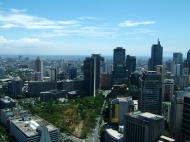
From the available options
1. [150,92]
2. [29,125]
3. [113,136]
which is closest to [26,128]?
[29,125]

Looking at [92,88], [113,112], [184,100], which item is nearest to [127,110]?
[113,112]

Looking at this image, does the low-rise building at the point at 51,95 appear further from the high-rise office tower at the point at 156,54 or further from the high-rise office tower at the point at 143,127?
the high-rise office tower at the point at 143,127

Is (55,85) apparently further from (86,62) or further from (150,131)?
(150,131)

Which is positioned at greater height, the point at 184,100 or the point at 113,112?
the point at 184,100

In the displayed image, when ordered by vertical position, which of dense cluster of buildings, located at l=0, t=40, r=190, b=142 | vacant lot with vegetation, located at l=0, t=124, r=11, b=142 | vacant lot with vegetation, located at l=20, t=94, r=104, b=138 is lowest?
vacant lot with vegetation, located at l=0, t=124, r=11, b=142

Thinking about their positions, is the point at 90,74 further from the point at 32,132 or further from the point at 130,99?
the point at 32,132

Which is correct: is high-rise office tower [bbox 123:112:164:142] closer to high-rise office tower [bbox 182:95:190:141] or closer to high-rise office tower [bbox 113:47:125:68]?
high-rise office tower [bbox 182:95:190:141]

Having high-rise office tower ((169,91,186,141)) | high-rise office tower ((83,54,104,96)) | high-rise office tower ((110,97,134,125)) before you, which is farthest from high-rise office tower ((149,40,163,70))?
high-rise office tower ((169,91,186,141))
